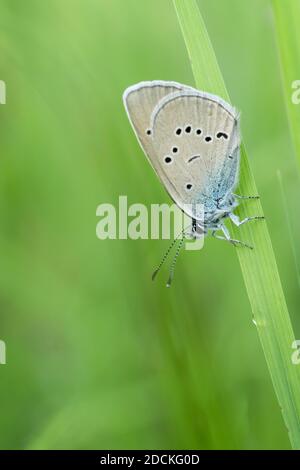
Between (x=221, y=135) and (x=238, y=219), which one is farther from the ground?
(x=221, y=135)

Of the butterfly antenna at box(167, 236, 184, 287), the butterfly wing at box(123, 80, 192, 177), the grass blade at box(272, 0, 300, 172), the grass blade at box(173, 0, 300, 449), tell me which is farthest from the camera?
the butterfly antenna at box(167, 236, 184, 287)

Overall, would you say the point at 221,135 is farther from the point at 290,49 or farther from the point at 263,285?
the point at 263,285

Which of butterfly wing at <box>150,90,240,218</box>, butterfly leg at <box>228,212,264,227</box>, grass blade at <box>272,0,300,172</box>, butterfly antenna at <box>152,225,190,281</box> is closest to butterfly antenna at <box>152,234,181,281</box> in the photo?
butterfly antenna at <box>152,225,190,281</box>

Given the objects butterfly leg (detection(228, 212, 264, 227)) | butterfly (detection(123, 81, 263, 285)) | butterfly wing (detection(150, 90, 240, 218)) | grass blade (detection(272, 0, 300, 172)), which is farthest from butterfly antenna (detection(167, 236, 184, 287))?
grass blade (detection(272, 0, 300, 172))

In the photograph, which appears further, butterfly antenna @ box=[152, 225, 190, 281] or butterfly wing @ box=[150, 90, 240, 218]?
butterfly antenna @ box=[152, 225, 190, 281]

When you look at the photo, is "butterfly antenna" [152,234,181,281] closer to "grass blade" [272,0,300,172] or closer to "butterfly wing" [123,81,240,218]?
"butterfly wing" [123,81,240,218]

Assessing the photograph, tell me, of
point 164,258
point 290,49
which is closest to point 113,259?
point 164,258

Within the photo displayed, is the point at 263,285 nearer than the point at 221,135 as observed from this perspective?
Yes

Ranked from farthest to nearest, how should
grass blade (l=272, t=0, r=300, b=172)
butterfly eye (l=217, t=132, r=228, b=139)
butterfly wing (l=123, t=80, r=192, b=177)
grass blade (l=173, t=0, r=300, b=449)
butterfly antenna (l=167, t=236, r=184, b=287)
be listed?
butterfly antenna (l=167, t=236, r=184, b=287), butterfly eye (l=217, t=132, r=228, b=139), butterfly wing (l=123, t=80, r=192, b=177), grass blade (l=272, t=0, r=300, b=172), grass blade (l=173, t=0, r=300, b=449)

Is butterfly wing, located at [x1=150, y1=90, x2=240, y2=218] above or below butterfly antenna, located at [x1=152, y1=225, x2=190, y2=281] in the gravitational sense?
above
